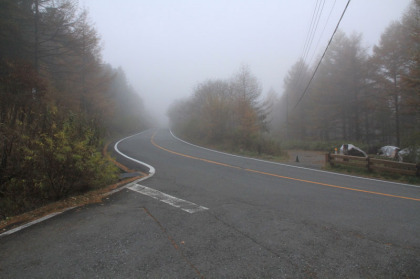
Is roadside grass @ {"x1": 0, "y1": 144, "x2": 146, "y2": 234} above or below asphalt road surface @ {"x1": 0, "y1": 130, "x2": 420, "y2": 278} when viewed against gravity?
above

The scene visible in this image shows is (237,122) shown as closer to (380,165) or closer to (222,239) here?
(380,165)

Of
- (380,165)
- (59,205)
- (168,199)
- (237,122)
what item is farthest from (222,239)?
(237,122)

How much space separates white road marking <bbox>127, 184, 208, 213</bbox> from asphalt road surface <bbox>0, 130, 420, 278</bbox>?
0.02 metres

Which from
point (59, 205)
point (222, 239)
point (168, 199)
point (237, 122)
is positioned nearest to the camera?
point (222, 239)

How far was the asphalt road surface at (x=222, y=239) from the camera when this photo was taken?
9.70 feet

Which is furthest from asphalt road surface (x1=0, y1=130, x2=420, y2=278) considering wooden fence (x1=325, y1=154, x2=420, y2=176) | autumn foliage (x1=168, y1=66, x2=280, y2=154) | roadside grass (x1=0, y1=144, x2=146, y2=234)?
autumn foliage (x1=168, y1=66, x2=280, y2=154)

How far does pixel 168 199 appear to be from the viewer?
5.78 metres

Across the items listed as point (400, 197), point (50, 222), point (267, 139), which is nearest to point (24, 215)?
point (50, 222)

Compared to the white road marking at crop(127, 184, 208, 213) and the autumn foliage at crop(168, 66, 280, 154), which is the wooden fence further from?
the white road marking at crop(127, 184, 208, 213)

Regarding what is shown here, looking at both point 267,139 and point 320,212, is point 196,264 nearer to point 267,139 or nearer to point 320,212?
point 320,212

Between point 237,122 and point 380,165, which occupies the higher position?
point 237,122

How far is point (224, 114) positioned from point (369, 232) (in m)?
20.6

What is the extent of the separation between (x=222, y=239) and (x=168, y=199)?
237 cm

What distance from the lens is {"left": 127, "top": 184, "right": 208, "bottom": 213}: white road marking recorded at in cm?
513
